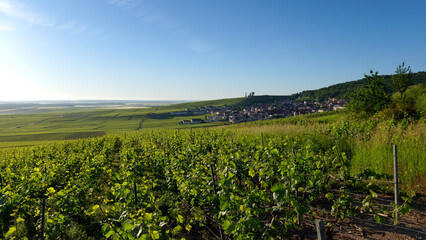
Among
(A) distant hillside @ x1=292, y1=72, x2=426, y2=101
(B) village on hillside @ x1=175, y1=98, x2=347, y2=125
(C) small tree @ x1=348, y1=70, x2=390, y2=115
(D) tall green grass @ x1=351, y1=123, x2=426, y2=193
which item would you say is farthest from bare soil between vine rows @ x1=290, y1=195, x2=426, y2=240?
(A) distant hillside @ x1=292, y1=72, x2=426, y2=101

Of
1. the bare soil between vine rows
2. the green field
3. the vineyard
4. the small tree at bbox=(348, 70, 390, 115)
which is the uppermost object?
the small tree at bbox=(348, 70, 390, 115)

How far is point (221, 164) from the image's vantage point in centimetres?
492

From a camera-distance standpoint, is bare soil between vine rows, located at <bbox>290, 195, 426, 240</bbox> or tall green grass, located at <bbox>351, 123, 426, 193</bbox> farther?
tall green grass, located at <bbox>351, 123, 426, 193</bbox>

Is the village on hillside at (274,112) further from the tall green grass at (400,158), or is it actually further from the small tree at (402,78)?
the tall green grass at (400,158)

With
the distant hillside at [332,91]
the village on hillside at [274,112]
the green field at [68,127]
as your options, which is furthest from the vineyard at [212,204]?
the distant hillside at [332,91]

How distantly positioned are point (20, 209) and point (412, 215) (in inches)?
353

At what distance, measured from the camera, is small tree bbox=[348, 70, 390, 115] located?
17078 millimetres

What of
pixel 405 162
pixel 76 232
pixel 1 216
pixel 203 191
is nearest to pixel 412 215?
pixel 405 162

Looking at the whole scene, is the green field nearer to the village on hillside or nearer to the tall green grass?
the village on hillside

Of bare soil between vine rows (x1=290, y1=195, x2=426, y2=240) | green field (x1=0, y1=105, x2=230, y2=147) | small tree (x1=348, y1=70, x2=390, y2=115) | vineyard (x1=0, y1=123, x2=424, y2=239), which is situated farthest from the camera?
green field (x1=0, y1=105, x2=230, y2=147)

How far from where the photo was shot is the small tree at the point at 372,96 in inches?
672

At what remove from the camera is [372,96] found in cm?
1742

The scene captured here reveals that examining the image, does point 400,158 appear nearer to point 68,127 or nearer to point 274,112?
point 274,112

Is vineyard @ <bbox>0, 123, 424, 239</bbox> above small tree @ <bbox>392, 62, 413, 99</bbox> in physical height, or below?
below
